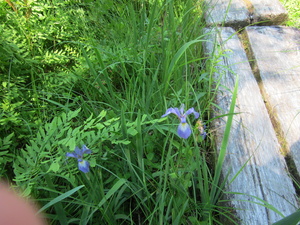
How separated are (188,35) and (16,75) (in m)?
1.23

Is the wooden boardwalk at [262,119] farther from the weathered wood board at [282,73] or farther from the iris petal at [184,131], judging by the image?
the iris petal at [184,131]

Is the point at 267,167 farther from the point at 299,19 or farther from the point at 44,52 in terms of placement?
the point at 299,19

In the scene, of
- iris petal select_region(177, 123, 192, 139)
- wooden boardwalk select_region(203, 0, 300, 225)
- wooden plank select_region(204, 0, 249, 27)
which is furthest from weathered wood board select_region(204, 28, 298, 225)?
wooden plank select_region(204, 0, 249, 27)

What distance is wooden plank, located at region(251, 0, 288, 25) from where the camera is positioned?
2.35 m

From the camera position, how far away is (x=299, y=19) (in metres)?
2.55

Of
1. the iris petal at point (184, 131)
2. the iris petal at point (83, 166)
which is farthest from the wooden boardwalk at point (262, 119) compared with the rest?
the iris petal at point (83, 166)

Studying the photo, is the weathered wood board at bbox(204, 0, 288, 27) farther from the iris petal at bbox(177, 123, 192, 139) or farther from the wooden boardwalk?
the iris petal at bbox(177, 123, 192, 139)

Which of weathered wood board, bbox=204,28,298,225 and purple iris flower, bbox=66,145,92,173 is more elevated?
purple iris flower, bbox=66,145,92,173

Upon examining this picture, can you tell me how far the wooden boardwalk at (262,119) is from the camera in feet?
3.76

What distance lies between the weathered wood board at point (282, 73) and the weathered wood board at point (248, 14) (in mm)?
157

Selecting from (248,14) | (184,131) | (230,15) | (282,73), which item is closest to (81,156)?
(184,131)

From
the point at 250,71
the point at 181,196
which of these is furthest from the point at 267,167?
the point at 250,71

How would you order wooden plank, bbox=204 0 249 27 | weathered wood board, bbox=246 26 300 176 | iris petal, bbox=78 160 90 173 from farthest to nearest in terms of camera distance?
wooden plank, bbox=204 0 249 27, weathered wood board, bbox=246 26 300 176, iris petal, bbox=78 160 90 173

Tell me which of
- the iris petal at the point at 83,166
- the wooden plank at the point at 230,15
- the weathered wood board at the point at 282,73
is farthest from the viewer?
the wooden plank at the point at 230,15
